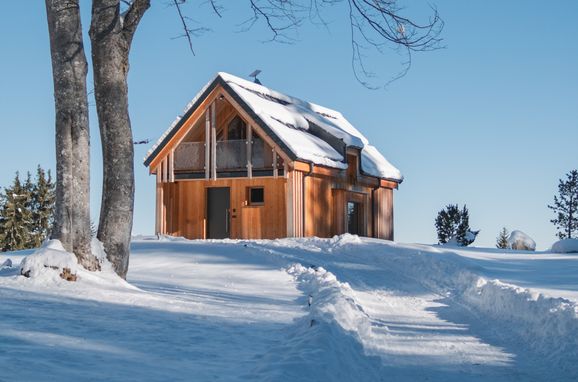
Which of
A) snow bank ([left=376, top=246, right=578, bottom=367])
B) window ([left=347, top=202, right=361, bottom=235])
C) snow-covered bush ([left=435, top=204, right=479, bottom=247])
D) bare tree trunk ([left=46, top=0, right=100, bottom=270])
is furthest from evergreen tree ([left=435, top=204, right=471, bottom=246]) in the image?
bare tree trunk ([left=46, top=0, right=100, bottom=270])

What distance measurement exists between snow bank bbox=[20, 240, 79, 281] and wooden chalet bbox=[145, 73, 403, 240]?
18.0m

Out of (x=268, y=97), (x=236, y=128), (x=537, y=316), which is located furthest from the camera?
(x=268, y=97)

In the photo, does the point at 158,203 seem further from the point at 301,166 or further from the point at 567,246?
the point at 567,246

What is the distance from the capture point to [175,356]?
5.64m

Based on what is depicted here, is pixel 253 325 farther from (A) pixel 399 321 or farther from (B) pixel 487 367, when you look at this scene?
(A) pixel 399 321

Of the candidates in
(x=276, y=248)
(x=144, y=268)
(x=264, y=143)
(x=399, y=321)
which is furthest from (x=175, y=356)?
(x=264, y=143)

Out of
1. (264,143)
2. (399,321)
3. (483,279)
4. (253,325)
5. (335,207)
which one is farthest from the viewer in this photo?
(335,207)

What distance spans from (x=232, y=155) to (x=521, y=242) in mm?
16289

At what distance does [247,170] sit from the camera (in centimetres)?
2819

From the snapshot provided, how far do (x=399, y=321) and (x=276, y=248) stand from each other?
36.2ft

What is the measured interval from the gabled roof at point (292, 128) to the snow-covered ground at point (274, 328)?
12.9 meters

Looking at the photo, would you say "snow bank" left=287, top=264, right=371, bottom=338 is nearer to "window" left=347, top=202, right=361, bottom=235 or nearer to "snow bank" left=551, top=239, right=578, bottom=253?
"snow bank" left=551, top=239, right=578, bottom=253

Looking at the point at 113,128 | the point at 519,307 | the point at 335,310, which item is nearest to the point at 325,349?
the point at 335,310

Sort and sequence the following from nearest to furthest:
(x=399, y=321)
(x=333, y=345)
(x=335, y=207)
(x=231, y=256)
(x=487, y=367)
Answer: (x=333, y=345) → (x=487, y=367) → (x=399, y=321) → (x=231, y=256) → (x=335, y=207)
